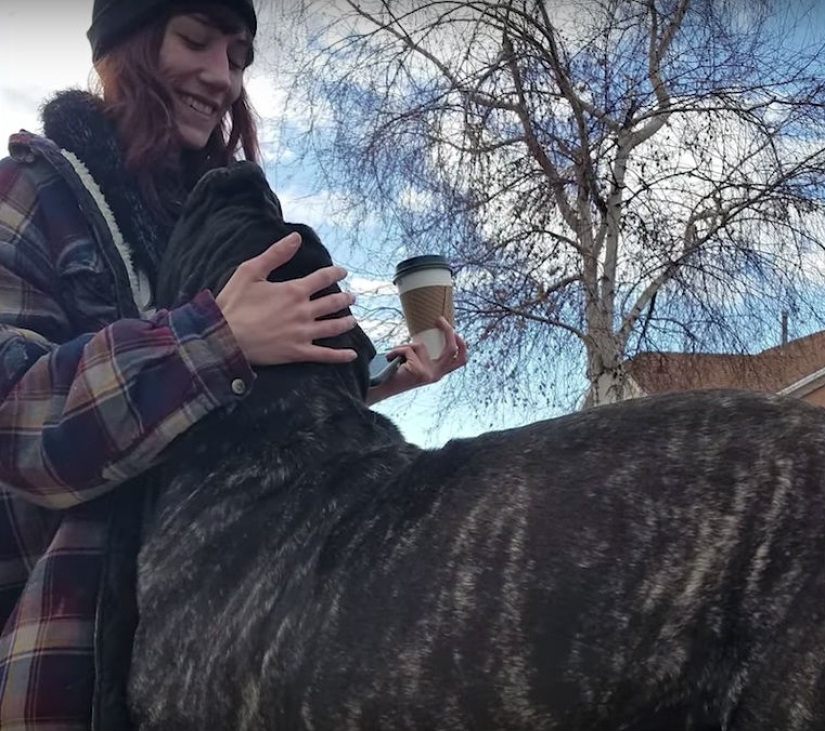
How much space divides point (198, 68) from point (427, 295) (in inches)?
37.3

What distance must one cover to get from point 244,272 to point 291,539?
0.60m

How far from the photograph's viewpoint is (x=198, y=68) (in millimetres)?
2725

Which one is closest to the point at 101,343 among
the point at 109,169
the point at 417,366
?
the point at 109,169

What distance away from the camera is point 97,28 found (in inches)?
107

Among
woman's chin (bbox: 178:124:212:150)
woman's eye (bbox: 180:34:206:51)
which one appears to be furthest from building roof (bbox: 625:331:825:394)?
woman's eye (bbox: 180:34:206:51)

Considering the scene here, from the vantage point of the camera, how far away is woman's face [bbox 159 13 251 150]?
2.68m

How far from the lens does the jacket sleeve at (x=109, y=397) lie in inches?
80.9

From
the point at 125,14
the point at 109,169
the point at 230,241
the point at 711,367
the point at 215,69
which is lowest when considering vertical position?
the point at 230,241

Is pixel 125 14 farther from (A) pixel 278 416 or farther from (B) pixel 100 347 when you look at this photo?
(A) pixel 278 416

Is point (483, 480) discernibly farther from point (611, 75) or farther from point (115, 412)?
point (611, 75)

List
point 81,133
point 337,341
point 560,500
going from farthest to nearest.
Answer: point 81,133, point 337,341, point 560,500

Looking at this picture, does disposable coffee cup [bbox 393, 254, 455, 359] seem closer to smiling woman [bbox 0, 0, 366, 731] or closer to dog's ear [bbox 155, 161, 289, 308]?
dog's ear [bbox 155, 161, 289, 308]

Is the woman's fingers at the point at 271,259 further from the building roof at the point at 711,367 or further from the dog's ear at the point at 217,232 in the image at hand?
the building roof at the point at 711,367

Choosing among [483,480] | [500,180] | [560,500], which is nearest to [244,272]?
[483,480]
